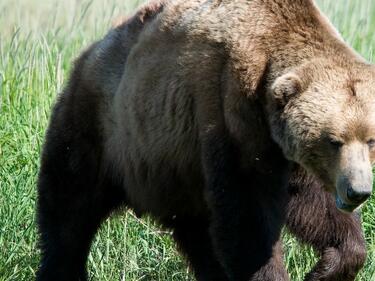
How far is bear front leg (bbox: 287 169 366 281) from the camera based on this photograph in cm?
532

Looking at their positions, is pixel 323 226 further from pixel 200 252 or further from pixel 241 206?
pixel 200 252

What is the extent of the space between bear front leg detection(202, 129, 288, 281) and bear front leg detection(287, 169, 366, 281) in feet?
1.37

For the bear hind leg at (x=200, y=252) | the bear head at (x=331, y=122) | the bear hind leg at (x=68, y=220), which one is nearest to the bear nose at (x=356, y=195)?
the bear head at (x=331, y=122)

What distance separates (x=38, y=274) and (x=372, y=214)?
2274 mm

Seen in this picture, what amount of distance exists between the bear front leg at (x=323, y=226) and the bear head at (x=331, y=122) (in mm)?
660

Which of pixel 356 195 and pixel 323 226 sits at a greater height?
pixel 356 195

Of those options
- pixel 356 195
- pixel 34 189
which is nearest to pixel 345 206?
pixel 356 195

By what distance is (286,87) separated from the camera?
15.1 feet

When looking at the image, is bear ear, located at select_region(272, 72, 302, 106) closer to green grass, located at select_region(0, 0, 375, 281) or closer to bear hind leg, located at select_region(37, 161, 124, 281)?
green grass, located at select_region(0, 0, 375, 281)

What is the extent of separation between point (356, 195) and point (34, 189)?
3194 mm

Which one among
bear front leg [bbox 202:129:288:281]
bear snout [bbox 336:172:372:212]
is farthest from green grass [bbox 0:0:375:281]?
bear snout [bbox 336:172:372:212]

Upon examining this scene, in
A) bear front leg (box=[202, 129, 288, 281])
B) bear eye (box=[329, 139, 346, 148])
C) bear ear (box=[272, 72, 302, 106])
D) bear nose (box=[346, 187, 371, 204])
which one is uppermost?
bear ear (box=[272, 72, 302, 106])

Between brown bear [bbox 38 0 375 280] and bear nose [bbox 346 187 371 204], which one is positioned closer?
bear nose [bbox 346 187 371 204]

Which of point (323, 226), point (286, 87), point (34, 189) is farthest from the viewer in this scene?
point (34, 189)
